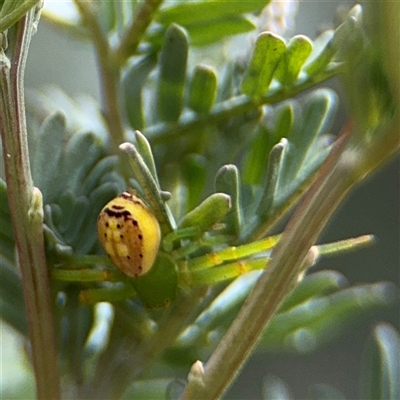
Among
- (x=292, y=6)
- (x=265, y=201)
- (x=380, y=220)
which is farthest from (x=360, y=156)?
(x=380, y=220)

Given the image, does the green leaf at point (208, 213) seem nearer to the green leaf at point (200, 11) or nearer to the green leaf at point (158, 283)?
the green leaf at point (158, 283)

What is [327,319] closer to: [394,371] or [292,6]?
[394,371]

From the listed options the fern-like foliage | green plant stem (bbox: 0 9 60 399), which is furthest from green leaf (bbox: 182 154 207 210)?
green plant stem (bbox: 0 9 60 399)

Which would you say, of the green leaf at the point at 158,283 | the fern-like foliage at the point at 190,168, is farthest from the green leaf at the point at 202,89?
the green leaf at the point at 158,283

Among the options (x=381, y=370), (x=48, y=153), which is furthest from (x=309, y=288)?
(x=48, y=153)

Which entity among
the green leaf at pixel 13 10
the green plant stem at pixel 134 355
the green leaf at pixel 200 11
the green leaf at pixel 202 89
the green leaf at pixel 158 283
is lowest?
the green plant stem at pixel 134 355

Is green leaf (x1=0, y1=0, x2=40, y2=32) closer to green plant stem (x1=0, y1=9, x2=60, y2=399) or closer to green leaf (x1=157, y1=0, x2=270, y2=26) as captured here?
green plant stem (x1=0, y1=9, x2=60, y2=399)
